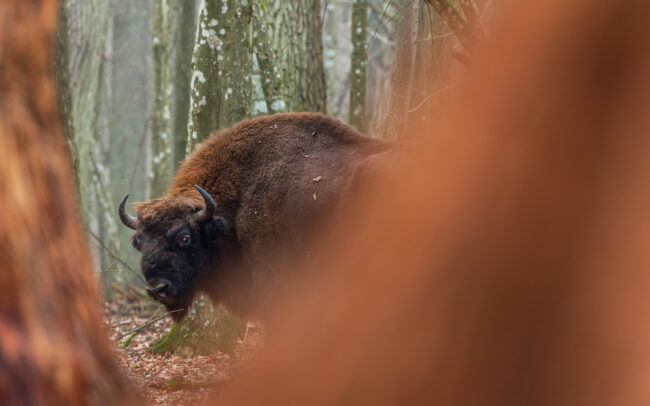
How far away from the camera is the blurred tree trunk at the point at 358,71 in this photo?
35.6 feet

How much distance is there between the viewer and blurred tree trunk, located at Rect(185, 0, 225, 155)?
7.52 metres

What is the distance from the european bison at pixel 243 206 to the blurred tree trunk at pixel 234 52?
2.35 feet

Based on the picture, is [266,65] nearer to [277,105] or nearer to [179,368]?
[277,105]

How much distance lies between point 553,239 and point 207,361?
518 centimetres

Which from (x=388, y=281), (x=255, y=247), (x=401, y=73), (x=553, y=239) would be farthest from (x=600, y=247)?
(x=401, y=73)

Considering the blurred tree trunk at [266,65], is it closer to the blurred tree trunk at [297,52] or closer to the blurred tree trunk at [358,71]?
the blurred tree trunk at [297,52]

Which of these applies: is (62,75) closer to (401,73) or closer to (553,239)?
(401,73)

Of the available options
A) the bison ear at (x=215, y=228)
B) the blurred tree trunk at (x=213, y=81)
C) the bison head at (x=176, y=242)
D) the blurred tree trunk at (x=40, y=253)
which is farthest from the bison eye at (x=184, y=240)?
the blurred tree trunk at (x=40, y=253)

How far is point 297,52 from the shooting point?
839 cm

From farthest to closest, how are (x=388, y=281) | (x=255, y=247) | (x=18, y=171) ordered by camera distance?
1. (x=255, y=247)
2. (x=388, y=281)
3. (x=18, y=171)

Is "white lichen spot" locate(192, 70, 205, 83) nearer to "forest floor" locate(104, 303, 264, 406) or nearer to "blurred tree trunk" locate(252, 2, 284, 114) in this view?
"blurred tree trunk" locate(252, 2, 284, 114)

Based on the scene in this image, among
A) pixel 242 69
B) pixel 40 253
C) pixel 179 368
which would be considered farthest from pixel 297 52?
pixel 40 253

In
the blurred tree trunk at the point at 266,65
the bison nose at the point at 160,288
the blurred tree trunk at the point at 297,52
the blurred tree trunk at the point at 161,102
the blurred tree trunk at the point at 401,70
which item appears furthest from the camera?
the blurred tree trunk at the point at 161,102

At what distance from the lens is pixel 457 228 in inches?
109
